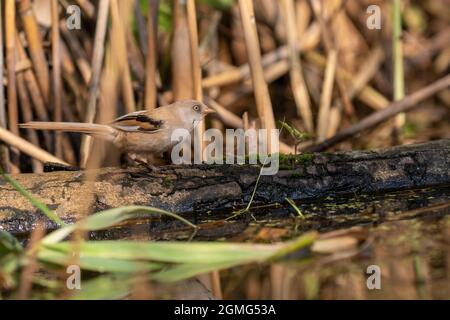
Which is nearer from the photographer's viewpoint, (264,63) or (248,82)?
(264,63)

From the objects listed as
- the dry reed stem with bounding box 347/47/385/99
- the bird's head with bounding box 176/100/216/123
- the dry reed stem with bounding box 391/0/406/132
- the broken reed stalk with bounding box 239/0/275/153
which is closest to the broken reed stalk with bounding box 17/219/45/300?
the bird's head with bounding box 176/100/216/123

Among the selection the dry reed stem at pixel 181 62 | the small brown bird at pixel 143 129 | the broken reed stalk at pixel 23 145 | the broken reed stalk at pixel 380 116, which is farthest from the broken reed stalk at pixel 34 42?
the broken reed stalk at pixel 380 116

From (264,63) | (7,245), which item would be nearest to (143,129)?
(7,245)

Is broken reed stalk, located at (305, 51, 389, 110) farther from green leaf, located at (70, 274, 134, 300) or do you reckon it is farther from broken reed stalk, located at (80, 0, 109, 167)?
green leaf, located at (70, 274, 134, 300)

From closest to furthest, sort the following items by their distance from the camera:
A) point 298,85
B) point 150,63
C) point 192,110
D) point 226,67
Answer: point 192,110 → point 150,63 → point 298,85 → point 226,67

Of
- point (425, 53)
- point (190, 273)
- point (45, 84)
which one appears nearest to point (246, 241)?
point (190, 273)

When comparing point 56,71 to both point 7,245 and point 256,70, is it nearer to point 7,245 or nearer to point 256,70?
point 256,70
